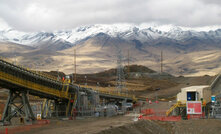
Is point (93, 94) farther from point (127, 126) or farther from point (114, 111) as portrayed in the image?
point (127, 126)

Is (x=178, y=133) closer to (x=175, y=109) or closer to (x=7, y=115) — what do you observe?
(x=175, y=109)

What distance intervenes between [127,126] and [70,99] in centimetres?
2218

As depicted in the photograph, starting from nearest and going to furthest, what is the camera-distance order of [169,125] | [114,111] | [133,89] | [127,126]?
[127,126]
[169,125]
[114,111]
[133,89]

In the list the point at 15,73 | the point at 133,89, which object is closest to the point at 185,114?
the point at 15,73

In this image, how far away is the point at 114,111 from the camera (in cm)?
6362

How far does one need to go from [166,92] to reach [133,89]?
1434 cm

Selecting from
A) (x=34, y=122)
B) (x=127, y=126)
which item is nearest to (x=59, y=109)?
(x=34, y=122)

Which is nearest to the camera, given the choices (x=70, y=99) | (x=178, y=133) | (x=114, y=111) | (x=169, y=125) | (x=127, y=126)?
(x=127, y=126)

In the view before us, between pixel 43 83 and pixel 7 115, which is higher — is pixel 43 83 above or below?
above

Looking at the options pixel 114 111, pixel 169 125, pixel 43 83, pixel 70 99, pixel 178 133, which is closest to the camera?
pixel 178 133

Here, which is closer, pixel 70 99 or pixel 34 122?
pixel 34 122

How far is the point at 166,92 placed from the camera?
118 metres

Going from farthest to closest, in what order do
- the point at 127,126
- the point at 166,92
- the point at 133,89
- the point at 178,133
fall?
the point at 133,89, the point at 166,92, the point at 178,133, the point at 127,126

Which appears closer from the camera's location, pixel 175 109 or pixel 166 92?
pixel 175 109
